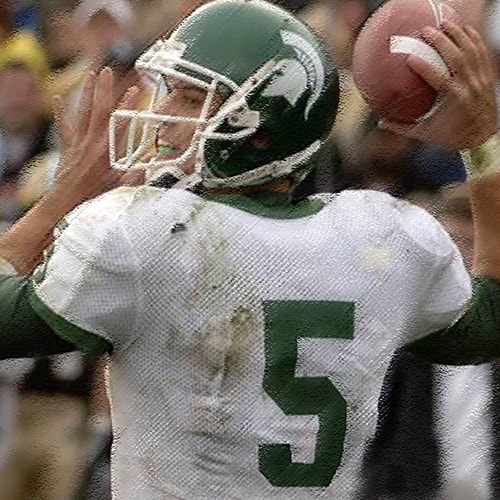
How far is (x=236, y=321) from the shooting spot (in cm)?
172

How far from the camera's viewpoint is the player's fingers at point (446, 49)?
1890mm

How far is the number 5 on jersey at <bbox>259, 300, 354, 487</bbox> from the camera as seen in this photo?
68.3 inches

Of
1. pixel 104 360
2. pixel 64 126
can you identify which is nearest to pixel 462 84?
pixel 64 126

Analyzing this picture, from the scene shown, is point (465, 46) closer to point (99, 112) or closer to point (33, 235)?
point (99, 112)

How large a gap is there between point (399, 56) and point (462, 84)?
0.14 meters

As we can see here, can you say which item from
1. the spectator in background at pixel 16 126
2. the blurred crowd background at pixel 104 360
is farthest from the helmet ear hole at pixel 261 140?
→ the spectator in background at pixel 16 126

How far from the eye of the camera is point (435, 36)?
6.33 ft

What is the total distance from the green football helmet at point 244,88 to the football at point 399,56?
181 millimetres

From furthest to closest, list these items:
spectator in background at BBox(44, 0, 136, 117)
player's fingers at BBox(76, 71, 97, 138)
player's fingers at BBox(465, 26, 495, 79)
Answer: spectator in background at BBox(44, 0, 136, 117) < player's fingers at BBox(76, 71, 97, 138) < player's fingers at BBox(465, 26, 495, 79)

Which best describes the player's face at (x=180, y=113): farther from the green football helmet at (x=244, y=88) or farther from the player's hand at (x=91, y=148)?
the player's hand at (x=91, y=148)

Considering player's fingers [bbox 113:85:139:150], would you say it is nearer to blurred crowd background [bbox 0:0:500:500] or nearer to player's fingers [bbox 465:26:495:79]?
blurred crowd background [bbox 0:0:500:500]

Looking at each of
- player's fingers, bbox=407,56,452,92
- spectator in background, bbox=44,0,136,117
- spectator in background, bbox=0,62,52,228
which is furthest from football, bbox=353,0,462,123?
spectator in background, bbox=0,62,52,228

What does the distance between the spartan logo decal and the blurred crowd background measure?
0.44 m

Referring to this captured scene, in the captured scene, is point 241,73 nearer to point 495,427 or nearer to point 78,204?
point 78,204
